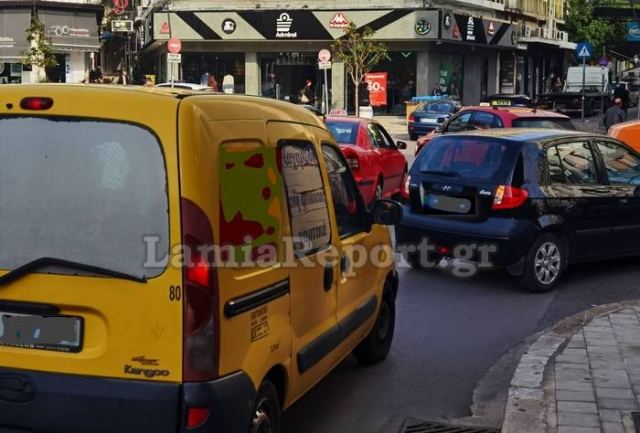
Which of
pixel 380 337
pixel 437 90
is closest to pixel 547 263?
pixel 380 337

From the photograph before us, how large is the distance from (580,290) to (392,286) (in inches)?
132

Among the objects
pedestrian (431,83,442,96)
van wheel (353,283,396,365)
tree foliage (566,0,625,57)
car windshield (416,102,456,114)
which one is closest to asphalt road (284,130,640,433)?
van wheel (353,283,396,365)

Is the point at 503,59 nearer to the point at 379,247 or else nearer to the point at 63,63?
the point at 63,63

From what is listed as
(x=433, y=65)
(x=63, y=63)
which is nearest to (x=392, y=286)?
(x=433, y=65)

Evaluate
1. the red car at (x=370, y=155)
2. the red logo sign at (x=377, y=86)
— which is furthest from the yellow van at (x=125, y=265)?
the red logo sign at (x=377, y=86)

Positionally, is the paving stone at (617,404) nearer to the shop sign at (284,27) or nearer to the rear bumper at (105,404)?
the rear bumper at (105,404)

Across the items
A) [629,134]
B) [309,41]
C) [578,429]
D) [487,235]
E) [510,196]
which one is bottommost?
[578,429]

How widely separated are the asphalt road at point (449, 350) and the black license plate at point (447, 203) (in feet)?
2.58

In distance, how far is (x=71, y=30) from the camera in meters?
51.5

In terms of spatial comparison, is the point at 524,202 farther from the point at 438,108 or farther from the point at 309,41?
the point at 309,41

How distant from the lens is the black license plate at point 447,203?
29.5ft

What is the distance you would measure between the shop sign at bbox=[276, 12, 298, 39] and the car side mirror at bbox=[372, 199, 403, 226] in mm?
38373

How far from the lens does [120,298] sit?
357 centimetres

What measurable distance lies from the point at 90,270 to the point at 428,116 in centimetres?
2701
